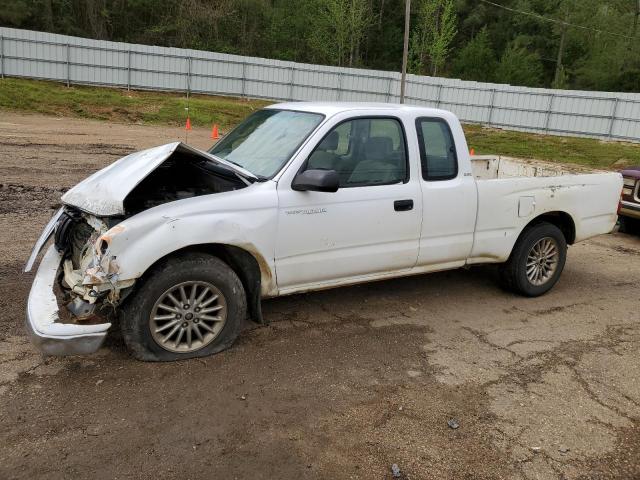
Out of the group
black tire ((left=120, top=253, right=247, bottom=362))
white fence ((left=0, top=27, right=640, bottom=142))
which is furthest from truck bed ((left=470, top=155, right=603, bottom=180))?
white fence ((left=0, top=27, right=640, bottom=142))

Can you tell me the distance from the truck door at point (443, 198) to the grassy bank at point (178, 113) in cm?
1953

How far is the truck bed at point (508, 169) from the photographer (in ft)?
22.9

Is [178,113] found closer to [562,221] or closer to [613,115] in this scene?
[613,115]

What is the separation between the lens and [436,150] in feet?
17.3

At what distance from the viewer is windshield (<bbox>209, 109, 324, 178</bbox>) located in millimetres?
4648

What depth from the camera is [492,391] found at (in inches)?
163

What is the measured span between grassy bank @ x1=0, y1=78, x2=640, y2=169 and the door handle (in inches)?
794

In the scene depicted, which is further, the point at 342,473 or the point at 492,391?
the point at 492,391

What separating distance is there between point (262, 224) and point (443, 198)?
1786 mm

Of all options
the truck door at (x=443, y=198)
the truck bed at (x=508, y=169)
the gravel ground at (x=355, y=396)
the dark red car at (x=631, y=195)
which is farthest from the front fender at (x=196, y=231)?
the dark red car at (x=631, y=195)

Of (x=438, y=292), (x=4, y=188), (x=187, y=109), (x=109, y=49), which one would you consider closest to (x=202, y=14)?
(x=109, y=49)

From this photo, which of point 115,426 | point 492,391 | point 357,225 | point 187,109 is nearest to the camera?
point 115,426

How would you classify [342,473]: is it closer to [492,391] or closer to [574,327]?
[492,391]

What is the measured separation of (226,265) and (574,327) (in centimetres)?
334
